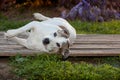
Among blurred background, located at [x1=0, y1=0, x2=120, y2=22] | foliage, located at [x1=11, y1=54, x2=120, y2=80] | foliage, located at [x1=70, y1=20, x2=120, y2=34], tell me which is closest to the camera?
foliage, located at [x1=11, y1=54, x2=120, y2=80]

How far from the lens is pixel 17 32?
19.2 ft

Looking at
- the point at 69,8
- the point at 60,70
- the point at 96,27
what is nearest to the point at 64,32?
the point at 60,70

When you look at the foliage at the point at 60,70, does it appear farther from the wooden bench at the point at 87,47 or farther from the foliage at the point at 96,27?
the foliage at the point at 96,27

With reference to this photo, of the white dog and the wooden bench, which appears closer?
the white dog

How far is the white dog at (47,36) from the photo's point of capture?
5605 millimetres

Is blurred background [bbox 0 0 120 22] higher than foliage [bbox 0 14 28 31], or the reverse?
blurred background [bbox 0 0 120 22]

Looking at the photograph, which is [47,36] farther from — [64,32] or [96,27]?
[96,27]

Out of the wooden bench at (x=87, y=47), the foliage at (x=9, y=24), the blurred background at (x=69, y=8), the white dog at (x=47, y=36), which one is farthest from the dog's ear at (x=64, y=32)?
the blurred background at (x=69, y=8)

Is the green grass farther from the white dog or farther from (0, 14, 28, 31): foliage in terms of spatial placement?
(0, 14, 28, 31): foliage

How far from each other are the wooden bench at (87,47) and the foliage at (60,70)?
0.66 feet

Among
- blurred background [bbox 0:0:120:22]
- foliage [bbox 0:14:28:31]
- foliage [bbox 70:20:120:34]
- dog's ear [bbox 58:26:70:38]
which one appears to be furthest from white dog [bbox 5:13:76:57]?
blurred background [bbox 0:0:120:22]

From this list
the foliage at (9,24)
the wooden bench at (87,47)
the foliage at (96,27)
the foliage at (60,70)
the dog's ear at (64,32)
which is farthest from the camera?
the foliage at (9,24)

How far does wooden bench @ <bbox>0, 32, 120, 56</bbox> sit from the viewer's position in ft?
19.3

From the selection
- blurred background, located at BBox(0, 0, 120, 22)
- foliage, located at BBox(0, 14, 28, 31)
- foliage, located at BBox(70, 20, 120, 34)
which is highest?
blurred background, located at BBox(0, 0, 120, 22)
